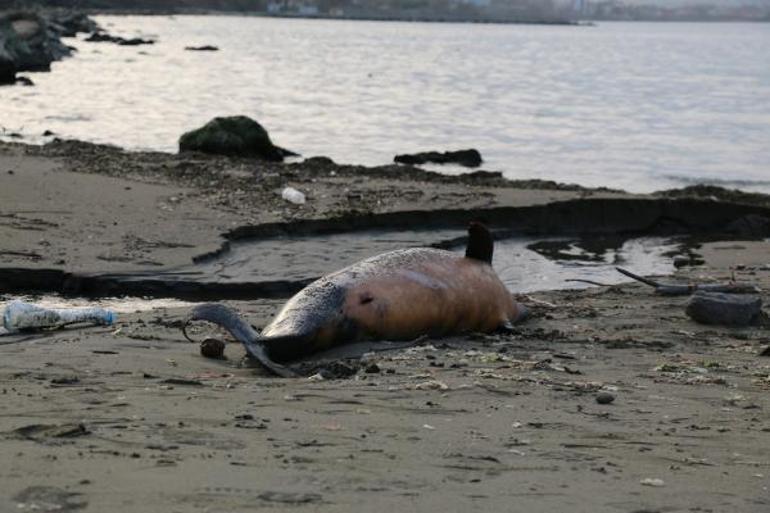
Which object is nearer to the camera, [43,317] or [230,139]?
[43,317]

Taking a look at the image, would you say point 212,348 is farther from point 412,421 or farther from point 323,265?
point 323,265

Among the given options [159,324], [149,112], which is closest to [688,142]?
[149,112]

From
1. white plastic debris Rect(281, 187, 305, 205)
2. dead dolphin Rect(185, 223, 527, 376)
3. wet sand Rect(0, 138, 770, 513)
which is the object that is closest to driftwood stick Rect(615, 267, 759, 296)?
wet sand Rect(0, 138, 770, 513)

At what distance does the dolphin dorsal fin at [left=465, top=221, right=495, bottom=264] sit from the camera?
373 inches

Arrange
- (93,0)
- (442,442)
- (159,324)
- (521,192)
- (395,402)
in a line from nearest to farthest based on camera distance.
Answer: (442,442) → (395,402) → (159,324) → (521,192) → (93,0)

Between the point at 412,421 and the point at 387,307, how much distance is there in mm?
2594

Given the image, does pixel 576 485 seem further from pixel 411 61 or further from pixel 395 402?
pixel 411 61

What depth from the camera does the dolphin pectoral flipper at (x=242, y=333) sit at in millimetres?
7059

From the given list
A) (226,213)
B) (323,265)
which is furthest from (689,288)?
(226,213)

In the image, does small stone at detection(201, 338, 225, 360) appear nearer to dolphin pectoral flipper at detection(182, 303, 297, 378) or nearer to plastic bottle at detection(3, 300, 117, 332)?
dolphin pectoral flipper at detection(182, 303, 297, 378)

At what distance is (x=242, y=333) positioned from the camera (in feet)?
24.2

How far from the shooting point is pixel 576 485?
4.77 metres

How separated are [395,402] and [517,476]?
1.37 metres

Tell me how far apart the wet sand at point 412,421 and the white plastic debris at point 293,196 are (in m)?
4.94
